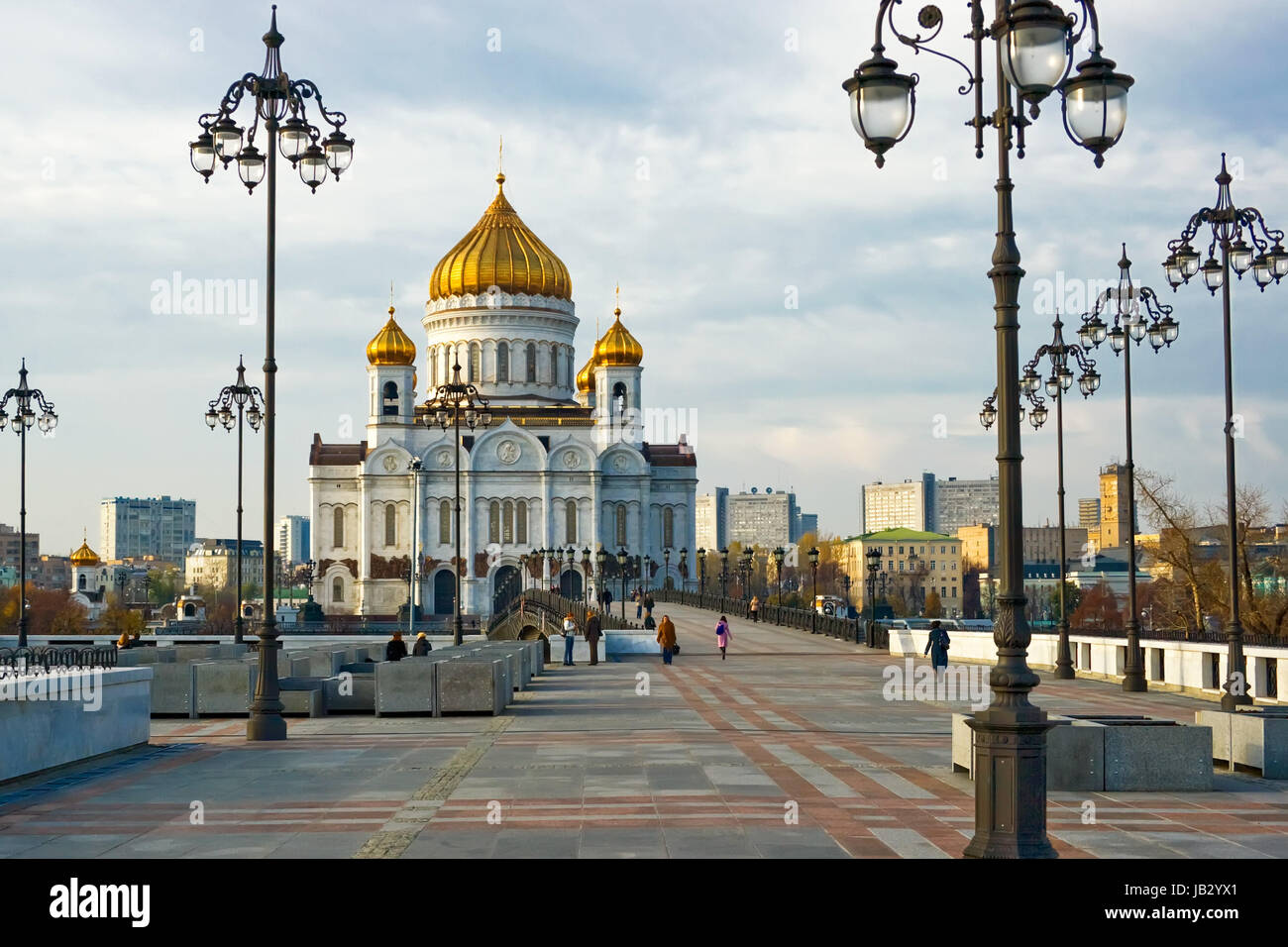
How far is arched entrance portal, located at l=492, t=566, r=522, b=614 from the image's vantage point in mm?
80306

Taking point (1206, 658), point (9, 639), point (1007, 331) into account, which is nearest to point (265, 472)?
point (1007, 331)

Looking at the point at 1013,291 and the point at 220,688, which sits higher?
the point at 1013,291

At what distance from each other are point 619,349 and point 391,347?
599 inches

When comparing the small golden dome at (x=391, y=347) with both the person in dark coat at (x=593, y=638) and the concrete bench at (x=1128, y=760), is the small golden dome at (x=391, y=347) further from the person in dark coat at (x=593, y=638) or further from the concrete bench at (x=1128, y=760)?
the concrete bench at (x=1128, y=760)

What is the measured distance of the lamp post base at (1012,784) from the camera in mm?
8641

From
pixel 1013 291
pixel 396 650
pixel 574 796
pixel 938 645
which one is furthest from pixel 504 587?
pixel 1013 291

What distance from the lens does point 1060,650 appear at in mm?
30234

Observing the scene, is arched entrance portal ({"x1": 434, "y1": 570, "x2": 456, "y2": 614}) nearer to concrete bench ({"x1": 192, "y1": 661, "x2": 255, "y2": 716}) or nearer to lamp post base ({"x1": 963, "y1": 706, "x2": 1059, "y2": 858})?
concrete bench ({"x1": 192, "y1": 661, "x2": 255, "y2": 716})

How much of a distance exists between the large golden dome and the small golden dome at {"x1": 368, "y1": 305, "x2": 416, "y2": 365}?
4.18m

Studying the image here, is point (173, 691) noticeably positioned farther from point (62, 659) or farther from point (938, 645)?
point (938, 645)

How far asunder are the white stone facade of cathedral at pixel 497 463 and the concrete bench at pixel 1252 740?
78.5m

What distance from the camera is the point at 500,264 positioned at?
3949 inches
